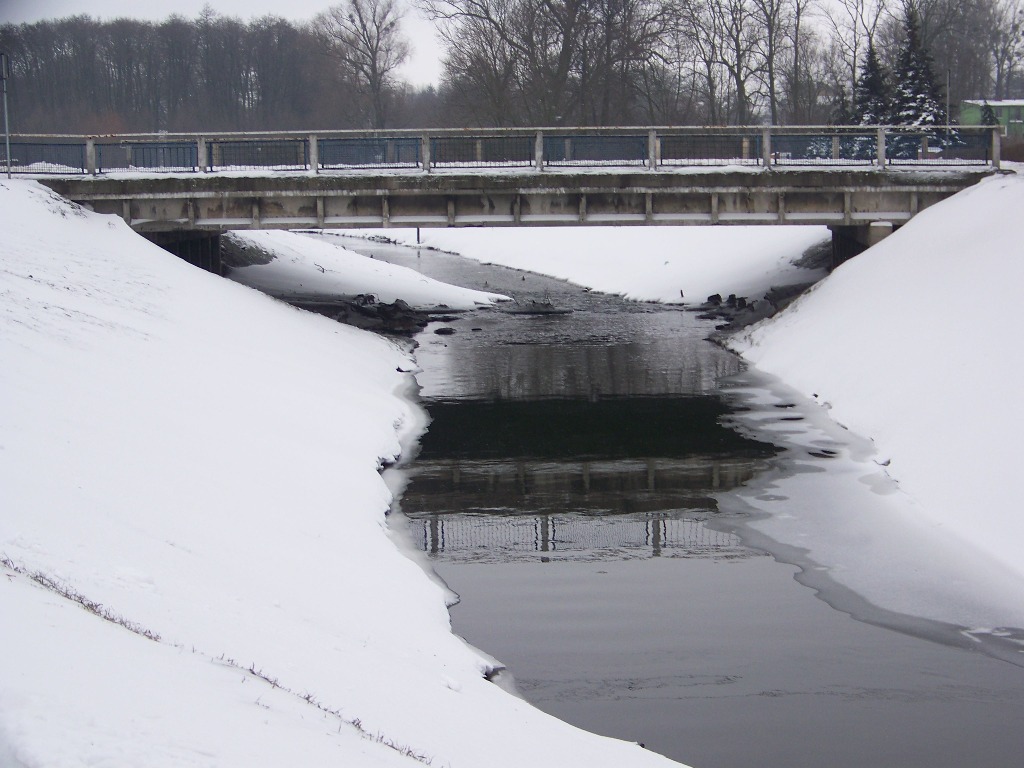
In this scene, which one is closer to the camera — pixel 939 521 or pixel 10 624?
pixel 10 624

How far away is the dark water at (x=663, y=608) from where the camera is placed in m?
9.92

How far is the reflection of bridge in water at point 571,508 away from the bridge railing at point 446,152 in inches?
548

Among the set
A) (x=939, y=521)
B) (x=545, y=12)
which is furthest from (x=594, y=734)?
(x=545, y=12)

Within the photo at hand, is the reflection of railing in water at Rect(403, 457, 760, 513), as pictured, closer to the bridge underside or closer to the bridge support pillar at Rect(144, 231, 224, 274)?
the bridge underside

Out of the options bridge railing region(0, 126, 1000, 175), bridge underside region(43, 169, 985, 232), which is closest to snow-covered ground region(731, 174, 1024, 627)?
bridge underside region(43, 169, 985, 232)

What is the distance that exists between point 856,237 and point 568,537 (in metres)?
20.5

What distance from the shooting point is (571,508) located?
16969 millimetres

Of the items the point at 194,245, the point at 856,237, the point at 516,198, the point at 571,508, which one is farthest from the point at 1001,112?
the point at 571,508

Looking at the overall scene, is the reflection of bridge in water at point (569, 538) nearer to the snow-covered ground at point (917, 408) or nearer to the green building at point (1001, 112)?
the snow-covered ground at point (917, 408)

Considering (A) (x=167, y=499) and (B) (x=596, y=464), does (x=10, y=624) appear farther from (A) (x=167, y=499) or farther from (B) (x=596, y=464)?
(B) (x=596, y=464)

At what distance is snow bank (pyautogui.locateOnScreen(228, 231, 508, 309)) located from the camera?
1478 inches

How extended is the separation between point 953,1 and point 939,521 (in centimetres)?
8903

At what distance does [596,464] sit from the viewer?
1970 cm

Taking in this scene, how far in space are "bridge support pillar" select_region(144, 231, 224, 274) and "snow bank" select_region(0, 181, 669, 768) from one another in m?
9.34
